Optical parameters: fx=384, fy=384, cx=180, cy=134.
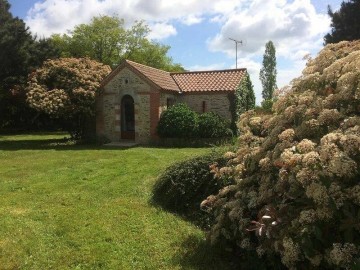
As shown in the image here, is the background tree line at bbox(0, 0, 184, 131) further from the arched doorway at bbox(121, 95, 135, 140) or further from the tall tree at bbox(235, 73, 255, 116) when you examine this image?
the tall tree at bbox(235, 73, 255, 116)

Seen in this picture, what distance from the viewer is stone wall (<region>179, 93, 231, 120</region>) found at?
22.7 meters

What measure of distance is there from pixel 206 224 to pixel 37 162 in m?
9.54

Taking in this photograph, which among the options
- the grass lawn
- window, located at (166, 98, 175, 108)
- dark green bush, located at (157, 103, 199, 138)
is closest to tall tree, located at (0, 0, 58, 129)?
window, located at (166, 98, 175, 108)

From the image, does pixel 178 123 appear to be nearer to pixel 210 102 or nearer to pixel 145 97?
pixel 145 97

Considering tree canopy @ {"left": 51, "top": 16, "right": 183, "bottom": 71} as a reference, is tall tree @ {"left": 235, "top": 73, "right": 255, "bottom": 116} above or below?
below


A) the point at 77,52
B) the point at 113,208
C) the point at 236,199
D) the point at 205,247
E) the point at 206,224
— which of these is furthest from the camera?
the point at 77,52

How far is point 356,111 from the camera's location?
4727 mm

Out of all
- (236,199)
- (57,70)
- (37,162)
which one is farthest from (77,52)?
(236,199)

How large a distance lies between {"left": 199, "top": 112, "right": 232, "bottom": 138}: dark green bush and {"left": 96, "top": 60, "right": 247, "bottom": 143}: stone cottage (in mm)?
1464

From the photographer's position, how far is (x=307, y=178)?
400 centimetres

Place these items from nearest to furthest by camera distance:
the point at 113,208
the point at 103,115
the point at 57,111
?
the point at 113,208
the point at 57,111
the point at 103,115

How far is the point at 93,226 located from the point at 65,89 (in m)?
15.1

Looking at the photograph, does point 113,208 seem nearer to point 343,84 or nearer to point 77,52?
point 343,84

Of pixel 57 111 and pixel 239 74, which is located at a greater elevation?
pixel 239 74
